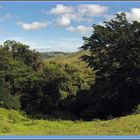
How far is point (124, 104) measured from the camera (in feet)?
116

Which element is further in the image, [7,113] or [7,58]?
[7,58]

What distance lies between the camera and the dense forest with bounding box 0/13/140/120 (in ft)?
116

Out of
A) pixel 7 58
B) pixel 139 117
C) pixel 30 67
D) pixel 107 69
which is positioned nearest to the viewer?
pixel 139 117

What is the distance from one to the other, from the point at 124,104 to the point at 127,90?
1.28 m

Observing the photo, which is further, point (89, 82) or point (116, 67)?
point (89, 82)

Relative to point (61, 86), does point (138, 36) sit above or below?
above

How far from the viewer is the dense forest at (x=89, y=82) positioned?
116 ft

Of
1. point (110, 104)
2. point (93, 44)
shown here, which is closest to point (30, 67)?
point (93, 44)

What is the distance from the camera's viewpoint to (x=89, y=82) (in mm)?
45719

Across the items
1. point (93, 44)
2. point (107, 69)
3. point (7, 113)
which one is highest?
point (93, 44)

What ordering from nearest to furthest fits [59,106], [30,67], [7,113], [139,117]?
[139,117] → [7,113] → [59,106] → [30,67]

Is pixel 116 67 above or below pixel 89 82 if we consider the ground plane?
above

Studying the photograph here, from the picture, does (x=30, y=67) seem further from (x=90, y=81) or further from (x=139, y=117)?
(x=139, y=117)

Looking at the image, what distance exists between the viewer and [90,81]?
4609cm
